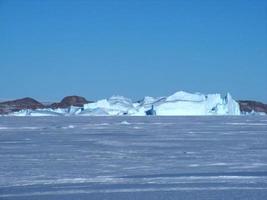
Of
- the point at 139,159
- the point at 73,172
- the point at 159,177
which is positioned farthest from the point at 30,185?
the point at 139,159

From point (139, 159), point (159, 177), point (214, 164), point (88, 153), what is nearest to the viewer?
point (159, 177)

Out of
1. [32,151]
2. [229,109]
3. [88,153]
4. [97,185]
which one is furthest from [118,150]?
[229,109]

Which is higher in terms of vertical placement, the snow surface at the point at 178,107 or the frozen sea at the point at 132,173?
the snow surface at the point at 178,107

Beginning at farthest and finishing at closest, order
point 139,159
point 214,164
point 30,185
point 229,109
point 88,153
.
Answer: point 229,109, point 88,153, point 139,159, point 214,164, point 30,185

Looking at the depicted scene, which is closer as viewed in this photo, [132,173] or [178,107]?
[132,173]

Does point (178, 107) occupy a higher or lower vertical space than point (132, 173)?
higher

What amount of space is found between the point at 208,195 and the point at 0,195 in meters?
2.21

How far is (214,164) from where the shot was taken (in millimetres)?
8477

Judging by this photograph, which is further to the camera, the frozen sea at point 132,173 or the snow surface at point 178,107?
the snow surface at point 178,107

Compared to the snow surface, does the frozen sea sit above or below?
below

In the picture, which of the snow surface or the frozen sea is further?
the snow surface

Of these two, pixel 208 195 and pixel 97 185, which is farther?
pixel 97 185

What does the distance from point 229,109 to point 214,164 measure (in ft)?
123

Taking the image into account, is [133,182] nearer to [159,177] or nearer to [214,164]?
[159,177]
